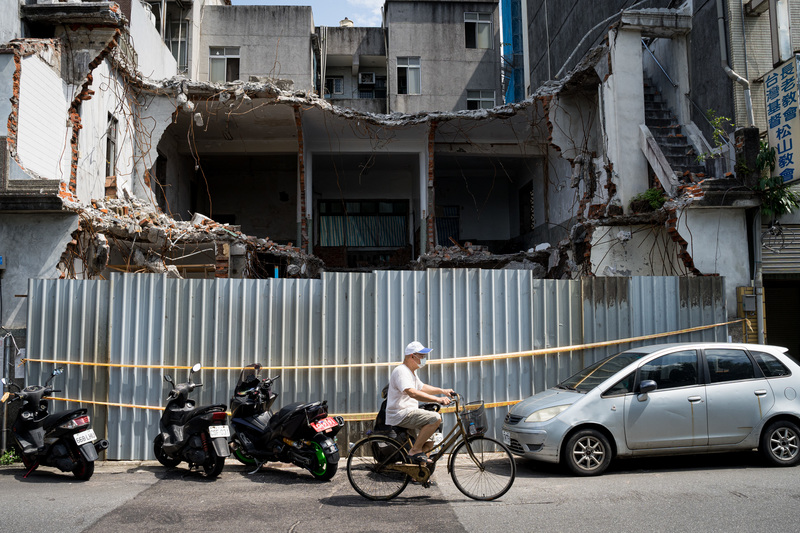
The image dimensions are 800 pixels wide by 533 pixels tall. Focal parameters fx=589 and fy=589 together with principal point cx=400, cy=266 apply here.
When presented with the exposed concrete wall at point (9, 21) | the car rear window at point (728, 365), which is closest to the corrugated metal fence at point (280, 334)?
the car rear window at point (728, 365)

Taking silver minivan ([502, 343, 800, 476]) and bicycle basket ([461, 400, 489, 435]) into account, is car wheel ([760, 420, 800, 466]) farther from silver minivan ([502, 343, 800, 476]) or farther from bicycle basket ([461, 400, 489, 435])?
bicycle basket ([461, 400, 489, 435])

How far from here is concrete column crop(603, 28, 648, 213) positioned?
1252 cm

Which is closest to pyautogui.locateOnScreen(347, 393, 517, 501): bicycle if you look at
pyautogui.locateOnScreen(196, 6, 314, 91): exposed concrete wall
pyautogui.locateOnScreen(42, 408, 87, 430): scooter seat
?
pyautogui.locateOnScreen(42, 408, 87, 430): scooter seat

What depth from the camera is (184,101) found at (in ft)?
46.1

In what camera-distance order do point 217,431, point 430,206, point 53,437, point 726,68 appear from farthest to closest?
1. point 430,206
2. point 726,68
3. point 53,437
4. point 217,431

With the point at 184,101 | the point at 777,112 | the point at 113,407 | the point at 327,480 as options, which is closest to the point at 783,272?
the point at 777,112

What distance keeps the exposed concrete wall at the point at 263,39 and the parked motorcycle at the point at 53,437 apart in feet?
62.8

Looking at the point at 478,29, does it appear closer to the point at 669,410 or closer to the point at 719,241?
the point at 719,241

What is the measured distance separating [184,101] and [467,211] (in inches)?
479

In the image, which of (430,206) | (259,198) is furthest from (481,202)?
(259,198)

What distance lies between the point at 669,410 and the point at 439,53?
22.1m

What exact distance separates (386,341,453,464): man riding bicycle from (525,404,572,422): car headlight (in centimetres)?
147

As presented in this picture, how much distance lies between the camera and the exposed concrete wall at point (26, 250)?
8742mm

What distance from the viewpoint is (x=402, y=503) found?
5793mm
